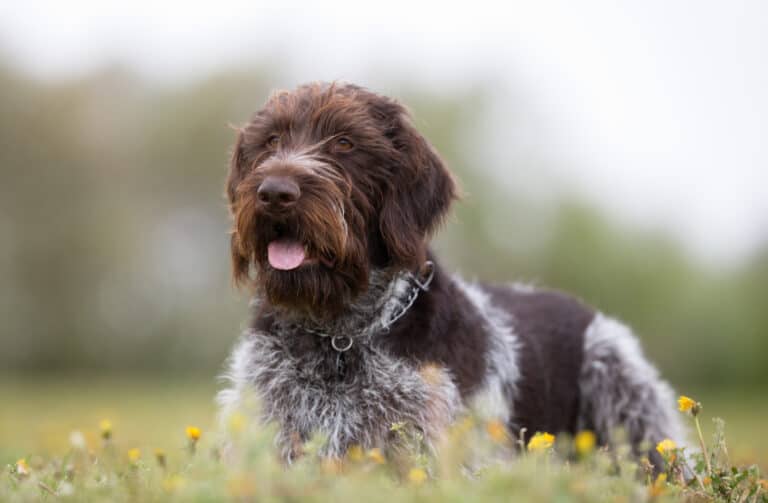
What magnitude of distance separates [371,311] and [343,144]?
Answer: 0.91 m

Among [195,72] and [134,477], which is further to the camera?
[195,72]

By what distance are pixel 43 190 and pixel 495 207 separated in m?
13.2

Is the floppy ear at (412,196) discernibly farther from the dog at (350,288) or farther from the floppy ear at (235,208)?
the floppy ear at (235,208)

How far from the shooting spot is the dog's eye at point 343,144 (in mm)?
4949

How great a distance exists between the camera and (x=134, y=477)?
3.62 metres

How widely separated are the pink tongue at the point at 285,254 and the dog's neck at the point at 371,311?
0.36m

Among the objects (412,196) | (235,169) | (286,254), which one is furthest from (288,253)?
(235,169)

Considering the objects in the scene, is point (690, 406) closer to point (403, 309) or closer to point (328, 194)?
point (403, 309)

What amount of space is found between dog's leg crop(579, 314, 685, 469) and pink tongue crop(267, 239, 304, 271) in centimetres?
266

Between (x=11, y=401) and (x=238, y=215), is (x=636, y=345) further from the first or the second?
(x=11, y=401)

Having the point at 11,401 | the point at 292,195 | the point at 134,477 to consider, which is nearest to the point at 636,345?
the point at 292,195

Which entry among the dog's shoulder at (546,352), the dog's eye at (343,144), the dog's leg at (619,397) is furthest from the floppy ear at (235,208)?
the dog's leg at (619,397)

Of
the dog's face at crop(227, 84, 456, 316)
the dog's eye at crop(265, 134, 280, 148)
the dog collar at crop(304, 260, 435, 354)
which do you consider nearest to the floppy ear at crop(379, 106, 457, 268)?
the dog's face at crop(227, 84, 456, 316)

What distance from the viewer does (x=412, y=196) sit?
5.09 metres
